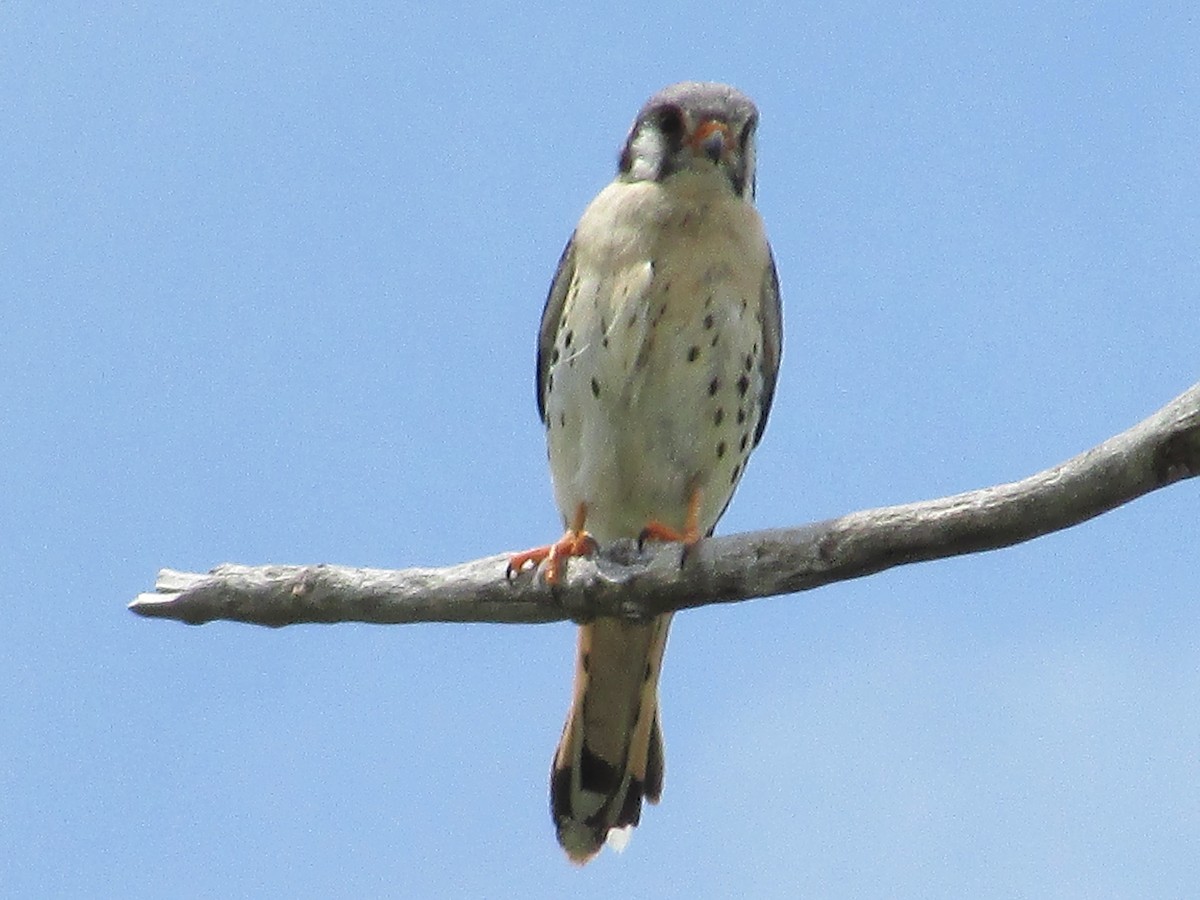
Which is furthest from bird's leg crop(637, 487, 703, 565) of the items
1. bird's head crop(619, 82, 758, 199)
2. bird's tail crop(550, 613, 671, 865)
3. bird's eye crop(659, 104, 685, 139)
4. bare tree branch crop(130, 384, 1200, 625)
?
bird's eye crop(659, 104, 685, 139)

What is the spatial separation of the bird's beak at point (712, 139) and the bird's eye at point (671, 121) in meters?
0.06

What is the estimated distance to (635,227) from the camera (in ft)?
17.9

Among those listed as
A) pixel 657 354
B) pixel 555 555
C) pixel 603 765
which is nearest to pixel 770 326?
pixel 657 354

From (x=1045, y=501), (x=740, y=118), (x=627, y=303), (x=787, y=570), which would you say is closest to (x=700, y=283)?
(x=627, y=303)

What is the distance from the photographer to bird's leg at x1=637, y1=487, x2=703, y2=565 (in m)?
5.23

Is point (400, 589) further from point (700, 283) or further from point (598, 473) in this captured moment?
point (700, 283)

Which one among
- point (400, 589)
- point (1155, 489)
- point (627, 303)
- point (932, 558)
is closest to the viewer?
point (1155, 489)

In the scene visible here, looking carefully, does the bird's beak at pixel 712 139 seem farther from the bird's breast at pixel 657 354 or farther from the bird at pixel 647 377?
the bird's breast at pixel 657 354

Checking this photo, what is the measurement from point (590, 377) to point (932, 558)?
1562 millimetres

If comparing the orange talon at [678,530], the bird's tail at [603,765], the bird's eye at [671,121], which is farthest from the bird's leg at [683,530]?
the bird's eye at [671,121]

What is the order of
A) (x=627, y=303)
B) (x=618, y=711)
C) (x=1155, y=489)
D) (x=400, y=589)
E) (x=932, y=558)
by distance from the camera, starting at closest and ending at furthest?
(x=1155, y=489) → (x=932, y=558) → (x=400, y=589) → (x=627, y=303) → (x=618, y=711)

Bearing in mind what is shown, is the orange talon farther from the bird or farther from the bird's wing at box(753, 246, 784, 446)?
the bird's wing at box(753, 246, 784, 446)

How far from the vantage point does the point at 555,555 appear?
16.1 feet

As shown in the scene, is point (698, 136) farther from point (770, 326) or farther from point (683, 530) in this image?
point (683, 530)
